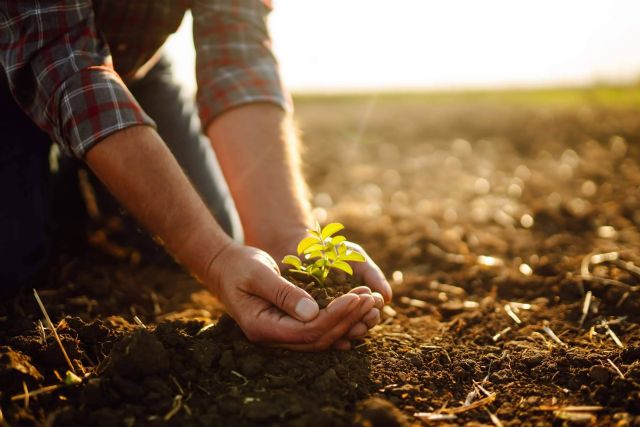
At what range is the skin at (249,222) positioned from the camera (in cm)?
161

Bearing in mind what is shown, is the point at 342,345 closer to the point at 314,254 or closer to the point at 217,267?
the point at 314,254

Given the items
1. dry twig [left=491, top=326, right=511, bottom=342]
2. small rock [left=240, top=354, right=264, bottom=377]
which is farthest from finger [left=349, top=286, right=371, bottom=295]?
dry twig [left=491, top=326, right=511, bottom=342]

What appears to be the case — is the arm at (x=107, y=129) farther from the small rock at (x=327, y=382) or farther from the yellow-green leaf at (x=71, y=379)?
the yellow-green leaf at (x=71, y=379)

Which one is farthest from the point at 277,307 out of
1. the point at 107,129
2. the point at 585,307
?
the point at 585,307

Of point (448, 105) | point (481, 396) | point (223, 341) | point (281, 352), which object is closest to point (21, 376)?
point (223, 341)

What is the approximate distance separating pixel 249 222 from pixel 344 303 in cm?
64

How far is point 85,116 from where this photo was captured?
5.81ft

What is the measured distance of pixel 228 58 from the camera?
2277 millimetres

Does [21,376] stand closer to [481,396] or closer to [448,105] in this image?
[481,396]

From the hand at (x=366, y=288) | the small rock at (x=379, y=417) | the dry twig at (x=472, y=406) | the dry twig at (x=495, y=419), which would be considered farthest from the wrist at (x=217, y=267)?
the dry twig at (x=495, y=419)

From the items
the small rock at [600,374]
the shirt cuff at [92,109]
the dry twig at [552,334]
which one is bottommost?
the dry twig at [552,334]

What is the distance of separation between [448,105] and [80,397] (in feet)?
27.8

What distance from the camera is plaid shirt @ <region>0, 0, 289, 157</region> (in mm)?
1791

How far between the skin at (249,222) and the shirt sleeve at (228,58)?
0.07 m
